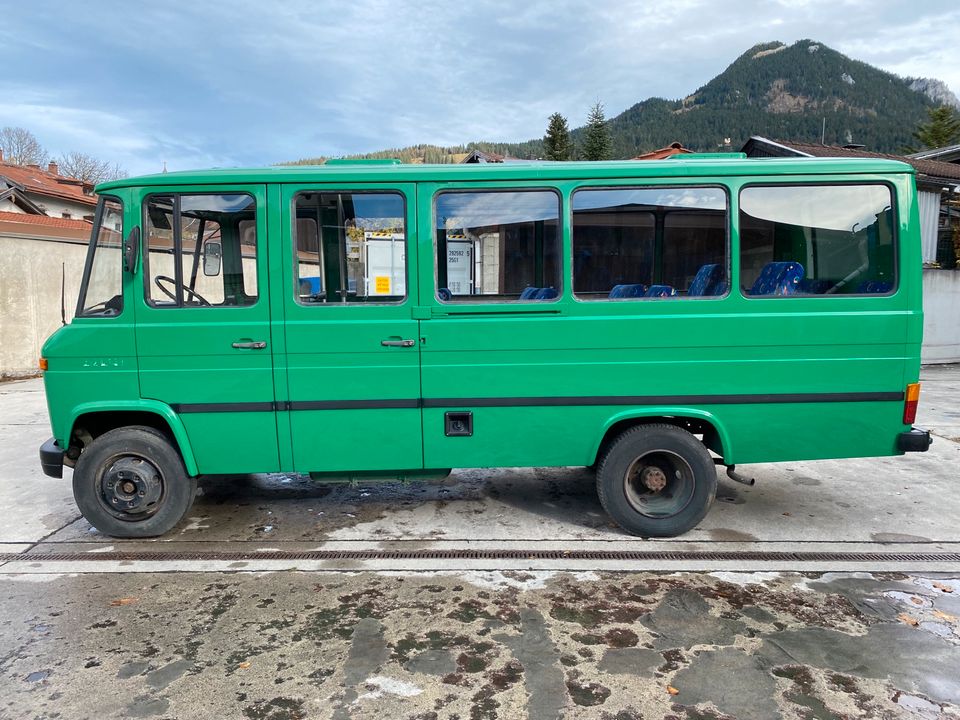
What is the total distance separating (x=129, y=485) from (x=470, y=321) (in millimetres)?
2758

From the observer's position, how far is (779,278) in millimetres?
4547

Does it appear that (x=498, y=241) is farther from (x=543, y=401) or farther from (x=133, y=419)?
(x=133, y=419)

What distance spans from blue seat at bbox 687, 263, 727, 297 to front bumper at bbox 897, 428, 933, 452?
66.3 inches

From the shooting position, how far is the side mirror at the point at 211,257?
452 centimetres

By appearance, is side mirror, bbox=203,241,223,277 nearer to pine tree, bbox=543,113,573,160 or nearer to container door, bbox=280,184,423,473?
container door, bbox=280,184,423,473

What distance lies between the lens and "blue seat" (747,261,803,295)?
453 cm

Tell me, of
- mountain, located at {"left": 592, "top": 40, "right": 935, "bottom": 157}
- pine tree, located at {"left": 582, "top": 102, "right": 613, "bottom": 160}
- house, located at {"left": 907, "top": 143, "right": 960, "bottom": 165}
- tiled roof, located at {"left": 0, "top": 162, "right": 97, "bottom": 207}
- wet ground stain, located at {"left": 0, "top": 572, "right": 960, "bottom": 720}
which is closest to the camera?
wet ground stain, located at {"left": 0, "top": 572, "right": 960, "bottom": 720}

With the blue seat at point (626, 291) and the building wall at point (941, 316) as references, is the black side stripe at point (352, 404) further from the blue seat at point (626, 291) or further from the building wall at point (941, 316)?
the building wall at point (941, 316)

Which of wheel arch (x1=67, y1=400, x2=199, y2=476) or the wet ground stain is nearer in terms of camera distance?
the wet ground stain

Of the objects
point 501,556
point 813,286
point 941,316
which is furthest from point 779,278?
point 941,316

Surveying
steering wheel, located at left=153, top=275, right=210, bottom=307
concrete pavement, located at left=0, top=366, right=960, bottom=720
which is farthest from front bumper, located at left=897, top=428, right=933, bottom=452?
steering wheel, located at left=153, top=275, right=210, bottom=307

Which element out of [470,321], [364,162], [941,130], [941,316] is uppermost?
[941,130]

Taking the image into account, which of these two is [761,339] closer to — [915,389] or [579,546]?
[915,389]

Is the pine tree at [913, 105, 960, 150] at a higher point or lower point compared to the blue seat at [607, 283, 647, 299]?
higher
